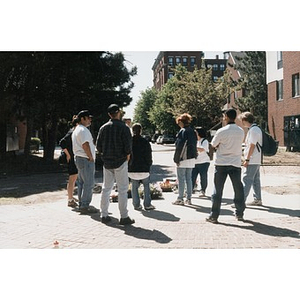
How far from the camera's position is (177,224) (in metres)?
4.20

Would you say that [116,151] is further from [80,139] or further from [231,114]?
[231,114]

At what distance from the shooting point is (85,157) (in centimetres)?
522

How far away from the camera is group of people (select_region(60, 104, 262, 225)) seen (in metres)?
4.46

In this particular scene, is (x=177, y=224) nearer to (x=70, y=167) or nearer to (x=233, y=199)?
(x=233, y=199)

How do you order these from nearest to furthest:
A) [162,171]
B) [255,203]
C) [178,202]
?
1. [255,203]
2. [178,202]
3. [162,171]

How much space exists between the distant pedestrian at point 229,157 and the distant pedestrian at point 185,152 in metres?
0.95

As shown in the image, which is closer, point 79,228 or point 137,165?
point 79,228

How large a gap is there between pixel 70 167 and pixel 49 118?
364cm

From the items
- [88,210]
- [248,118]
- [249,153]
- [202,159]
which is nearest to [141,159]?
[88,210]

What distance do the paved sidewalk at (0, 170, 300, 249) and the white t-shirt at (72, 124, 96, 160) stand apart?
2.86ft

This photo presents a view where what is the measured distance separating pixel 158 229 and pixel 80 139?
1.89 meters

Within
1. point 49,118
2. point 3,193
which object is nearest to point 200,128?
point 3,193

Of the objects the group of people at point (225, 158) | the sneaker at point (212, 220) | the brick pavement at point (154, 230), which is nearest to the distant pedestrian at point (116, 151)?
the brick pavement at point (154, 230)
